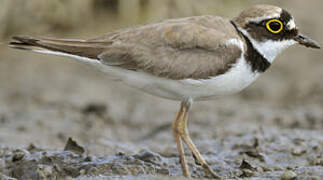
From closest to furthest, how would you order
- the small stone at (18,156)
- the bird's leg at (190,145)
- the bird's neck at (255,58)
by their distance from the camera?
1. the bird's neck at (255,58)
2. the bird's leg at (190,145)
3. the small stone at (18,156)

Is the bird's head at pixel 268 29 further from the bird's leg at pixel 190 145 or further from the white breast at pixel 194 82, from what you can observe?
the bird's leg at pixel 190 145

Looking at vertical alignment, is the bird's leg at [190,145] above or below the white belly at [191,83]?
below

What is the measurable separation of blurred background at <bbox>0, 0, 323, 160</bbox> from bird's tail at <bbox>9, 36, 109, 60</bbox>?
1894 mm

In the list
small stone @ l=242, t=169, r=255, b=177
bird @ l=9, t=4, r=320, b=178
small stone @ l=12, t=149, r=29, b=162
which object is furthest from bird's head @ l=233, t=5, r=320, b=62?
small stone @ l=12, t=149, r=29, b=162

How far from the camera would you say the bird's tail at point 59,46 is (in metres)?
5.48

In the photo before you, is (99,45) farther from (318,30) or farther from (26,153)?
(318,30)

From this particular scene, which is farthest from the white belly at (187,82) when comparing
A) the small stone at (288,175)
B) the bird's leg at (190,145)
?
the small stone at (288,175)

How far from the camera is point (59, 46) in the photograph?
5.53 meters

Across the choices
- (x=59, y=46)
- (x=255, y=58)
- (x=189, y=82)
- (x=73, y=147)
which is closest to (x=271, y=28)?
(x=255, y=58)

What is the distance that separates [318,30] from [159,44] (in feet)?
22.7

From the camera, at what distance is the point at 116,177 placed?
5.30 m

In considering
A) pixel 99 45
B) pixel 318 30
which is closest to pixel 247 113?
pixel 318 30

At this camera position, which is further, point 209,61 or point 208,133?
point 208,133

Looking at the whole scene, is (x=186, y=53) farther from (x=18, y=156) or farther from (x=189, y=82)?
(x=18, y=156)
